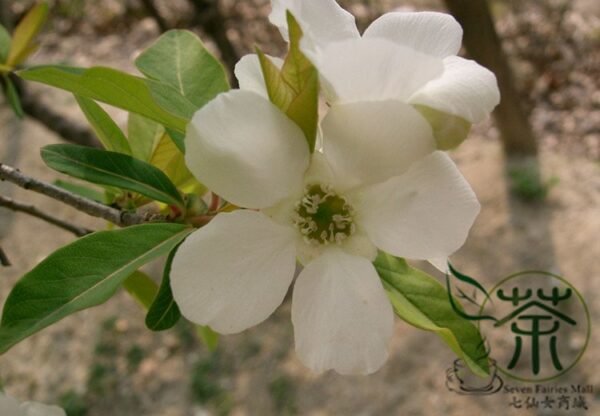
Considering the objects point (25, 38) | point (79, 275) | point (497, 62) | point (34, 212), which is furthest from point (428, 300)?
point (497, 62)

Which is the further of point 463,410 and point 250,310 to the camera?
point 463,410

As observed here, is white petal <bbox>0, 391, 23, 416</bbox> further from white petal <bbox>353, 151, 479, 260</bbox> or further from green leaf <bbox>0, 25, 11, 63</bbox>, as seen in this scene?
green leaf <bbox>0, 25, 11, 63</bbox>

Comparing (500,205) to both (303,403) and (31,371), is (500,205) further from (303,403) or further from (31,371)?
(31,371)

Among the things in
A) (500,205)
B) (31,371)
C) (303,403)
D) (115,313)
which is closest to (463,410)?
(303,403)

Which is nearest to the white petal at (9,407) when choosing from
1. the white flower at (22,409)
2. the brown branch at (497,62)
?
the white flower at (22,409)

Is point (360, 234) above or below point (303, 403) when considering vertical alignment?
above

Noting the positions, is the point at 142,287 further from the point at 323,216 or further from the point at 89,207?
the point at 323,216
